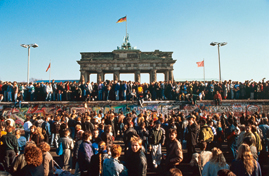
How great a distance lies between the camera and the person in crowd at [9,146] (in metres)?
6.13

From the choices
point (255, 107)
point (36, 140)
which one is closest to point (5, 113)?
point (36, 140)

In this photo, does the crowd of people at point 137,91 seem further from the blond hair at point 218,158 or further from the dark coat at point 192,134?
the blond hair at point 218,158

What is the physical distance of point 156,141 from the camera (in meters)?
7.38

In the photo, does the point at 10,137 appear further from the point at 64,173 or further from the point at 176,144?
the point at 176,144

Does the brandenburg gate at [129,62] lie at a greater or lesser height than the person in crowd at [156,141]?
greater

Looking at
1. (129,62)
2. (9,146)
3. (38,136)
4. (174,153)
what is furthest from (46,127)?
(129,62)

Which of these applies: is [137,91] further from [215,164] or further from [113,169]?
[113,169]

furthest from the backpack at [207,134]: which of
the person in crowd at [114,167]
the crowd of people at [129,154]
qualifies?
the person in crowd at [114,167]

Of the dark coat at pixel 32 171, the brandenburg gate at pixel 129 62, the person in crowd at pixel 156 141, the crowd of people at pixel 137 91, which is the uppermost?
the brandenburg gate at pixel 129 62

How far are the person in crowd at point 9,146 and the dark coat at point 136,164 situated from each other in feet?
13.2

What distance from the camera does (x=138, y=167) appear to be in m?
4.11

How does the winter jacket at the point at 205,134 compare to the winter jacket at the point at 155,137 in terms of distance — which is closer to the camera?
the winter jacket at the point at 205,134

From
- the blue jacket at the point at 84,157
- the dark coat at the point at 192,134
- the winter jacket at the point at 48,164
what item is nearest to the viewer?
the winter jacket at the point at 48,164

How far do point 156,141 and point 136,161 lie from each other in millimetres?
3329
